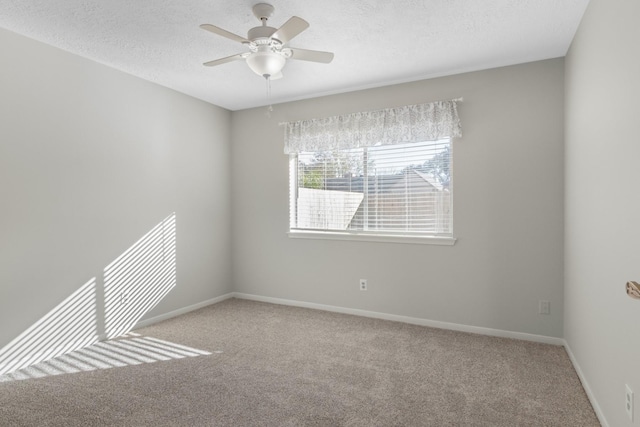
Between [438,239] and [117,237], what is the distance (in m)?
3.11

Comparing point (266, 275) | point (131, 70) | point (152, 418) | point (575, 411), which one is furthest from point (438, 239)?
point (131, 70)

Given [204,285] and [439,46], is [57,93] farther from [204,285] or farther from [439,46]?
[439,46]

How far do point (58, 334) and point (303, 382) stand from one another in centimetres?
212

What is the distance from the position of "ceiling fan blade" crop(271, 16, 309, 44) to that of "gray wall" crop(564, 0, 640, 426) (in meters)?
1.57

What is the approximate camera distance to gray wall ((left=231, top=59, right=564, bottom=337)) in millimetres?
3104

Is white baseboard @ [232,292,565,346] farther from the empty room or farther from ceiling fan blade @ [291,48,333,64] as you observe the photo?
ceiling fan blade @ [291,48,333,64]

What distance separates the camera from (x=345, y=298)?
407cm

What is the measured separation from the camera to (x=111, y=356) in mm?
2945

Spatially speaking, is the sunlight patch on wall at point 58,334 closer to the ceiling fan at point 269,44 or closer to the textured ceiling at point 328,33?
the textured ceiling at point 328,33

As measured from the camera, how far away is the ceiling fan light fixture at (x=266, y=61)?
2447mm

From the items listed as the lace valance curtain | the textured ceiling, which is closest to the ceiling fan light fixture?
the textured ceiling

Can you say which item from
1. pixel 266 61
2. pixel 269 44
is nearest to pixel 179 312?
pixel 266 61

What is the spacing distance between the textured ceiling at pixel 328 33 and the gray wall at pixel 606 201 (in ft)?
1.38

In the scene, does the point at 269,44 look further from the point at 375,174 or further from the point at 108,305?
the point at 108,305
